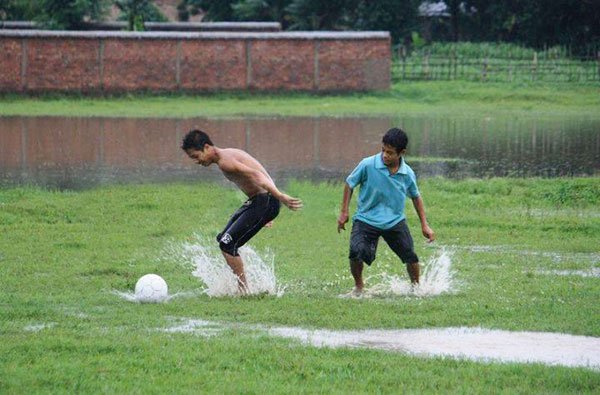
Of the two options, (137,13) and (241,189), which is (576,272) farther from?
(137,13)

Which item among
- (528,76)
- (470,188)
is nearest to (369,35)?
(528,76)

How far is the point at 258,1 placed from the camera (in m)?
59.4

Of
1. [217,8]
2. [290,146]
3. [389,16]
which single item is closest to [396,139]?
[290,146]

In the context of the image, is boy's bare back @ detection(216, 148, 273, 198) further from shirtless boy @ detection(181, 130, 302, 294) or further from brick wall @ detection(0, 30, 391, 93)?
brick wall @ detection(0, 30, 391, 93)

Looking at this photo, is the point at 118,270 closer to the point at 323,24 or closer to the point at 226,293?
the point at 226,293

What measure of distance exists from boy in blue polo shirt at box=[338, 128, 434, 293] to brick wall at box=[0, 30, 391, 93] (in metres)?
33.1

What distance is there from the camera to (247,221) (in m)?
9.98

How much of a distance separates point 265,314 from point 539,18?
48.8m

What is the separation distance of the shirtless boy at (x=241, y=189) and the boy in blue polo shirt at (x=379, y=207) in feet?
2.33

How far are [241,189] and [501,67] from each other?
37.9 metres

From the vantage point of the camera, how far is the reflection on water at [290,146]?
21.5 m

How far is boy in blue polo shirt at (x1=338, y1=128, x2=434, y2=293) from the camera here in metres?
9.85

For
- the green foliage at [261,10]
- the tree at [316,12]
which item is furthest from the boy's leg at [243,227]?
the green foliage at [261,10]

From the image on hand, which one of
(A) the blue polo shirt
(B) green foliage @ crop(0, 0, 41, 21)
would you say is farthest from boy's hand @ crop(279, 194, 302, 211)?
(B) green foliage @ crop(0, 0, 41, 21)
